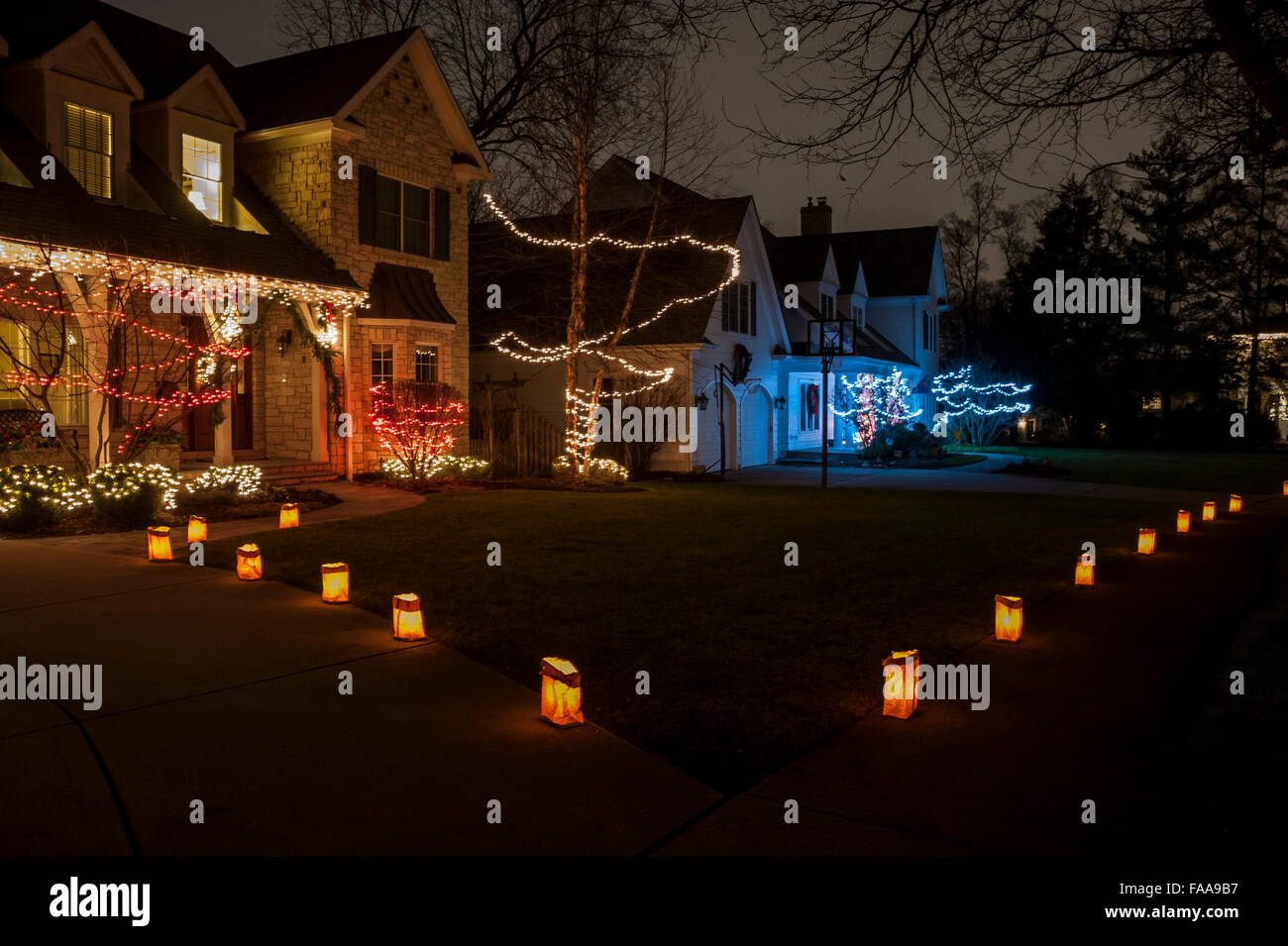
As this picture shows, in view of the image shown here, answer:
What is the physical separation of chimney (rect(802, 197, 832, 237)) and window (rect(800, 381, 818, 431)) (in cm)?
1073

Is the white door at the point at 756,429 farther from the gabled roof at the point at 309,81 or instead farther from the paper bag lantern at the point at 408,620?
the paper bag lantern at the point at 408,620

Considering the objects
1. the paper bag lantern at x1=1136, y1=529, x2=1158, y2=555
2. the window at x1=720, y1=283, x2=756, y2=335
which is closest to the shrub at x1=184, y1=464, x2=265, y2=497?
the paper bag lantern at x1=1136, y1=529, x2=1158, y2=555

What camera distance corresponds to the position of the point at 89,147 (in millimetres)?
14750

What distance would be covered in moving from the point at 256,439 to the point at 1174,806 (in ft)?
55.6

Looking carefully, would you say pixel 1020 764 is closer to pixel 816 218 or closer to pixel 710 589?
pixel 710 589

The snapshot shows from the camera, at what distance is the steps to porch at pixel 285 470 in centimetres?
1612

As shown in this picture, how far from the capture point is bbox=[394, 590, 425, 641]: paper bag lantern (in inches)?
255

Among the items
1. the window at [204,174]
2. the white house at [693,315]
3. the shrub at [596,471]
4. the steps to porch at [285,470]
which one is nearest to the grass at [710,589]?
the steps to porch at [285,470]

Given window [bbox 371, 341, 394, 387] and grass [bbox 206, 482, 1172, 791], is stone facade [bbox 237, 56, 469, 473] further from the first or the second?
grass [bbox 206, 482, 1172, 791]

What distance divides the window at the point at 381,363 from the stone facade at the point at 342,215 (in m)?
0.13

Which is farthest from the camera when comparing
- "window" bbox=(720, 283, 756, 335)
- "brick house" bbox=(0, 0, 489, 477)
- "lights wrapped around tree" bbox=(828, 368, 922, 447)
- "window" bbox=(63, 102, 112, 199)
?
"lights wrapped around tree" bbox=(828, 368, 922, 447)

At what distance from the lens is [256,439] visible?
18.0 meters

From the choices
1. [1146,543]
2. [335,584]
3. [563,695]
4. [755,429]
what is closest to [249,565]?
[335,584]

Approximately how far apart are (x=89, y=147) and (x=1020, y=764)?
51.9ft
